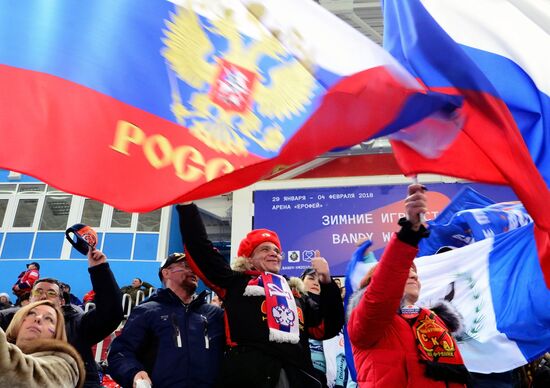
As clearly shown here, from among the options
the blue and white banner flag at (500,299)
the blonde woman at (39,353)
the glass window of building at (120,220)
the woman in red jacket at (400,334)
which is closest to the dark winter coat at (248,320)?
the woman in red jacket at (400,334)

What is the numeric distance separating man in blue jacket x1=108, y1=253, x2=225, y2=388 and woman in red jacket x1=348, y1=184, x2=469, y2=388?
0.75m

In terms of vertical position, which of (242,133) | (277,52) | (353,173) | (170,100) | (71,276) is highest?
(353,173)

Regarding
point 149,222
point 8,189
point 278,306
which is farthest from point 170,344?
point 8,189

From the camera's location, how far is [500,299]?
11.0 feet

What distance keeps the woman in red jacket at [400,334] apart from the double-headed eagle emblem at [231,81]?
0.62 metres

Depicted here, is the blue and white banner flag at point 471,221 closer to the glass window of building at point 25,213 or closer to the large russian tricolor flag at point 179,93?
the large russian tricolor flag at point 179,93

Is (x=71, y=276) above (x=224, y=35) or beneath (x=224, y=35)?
above

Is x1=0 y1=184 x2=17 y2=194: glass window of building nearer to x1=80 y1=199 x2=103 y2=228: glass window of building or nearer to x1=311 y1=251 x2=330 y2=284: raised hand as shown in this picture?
x1=80 y1=199 x2=103 y2=228: glass window of building

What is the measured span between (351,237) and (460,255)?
7301mm

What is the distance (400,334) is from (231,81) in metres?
1.28

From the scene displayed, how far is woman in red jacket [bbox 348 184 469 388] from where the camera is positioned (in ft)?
7.28

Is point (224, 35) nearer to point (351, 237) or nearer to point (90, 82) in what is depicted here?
point (90, 82)

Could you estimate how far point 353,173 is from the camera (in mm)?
12289

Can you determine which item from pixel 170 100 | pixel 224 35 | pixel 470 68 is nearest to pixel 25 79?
pixel 170 100
